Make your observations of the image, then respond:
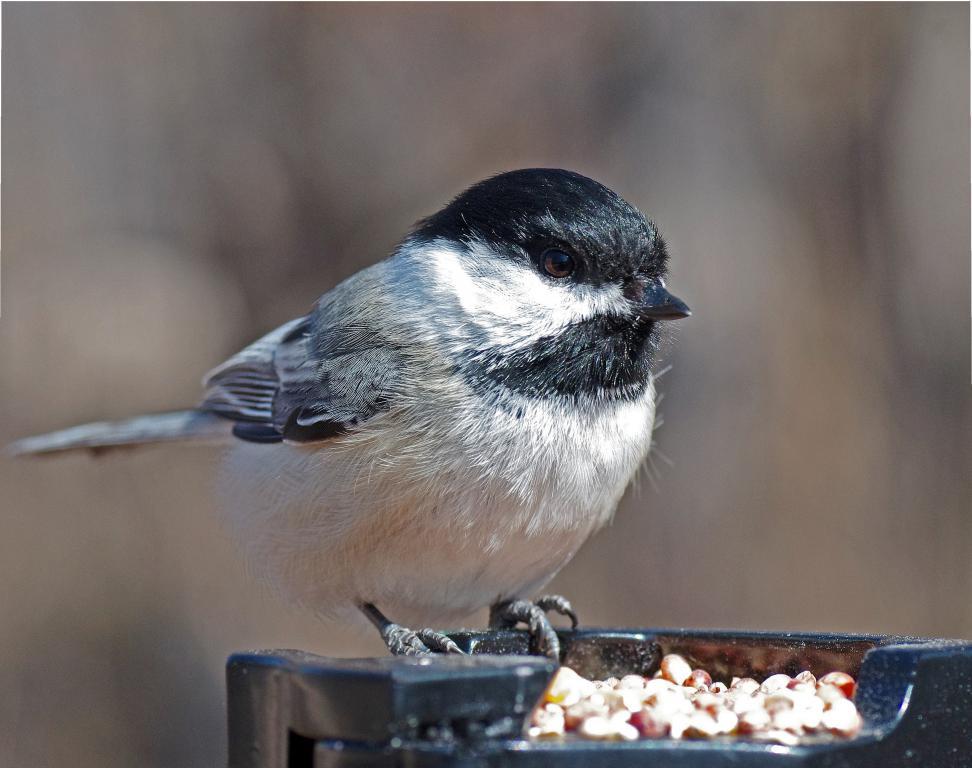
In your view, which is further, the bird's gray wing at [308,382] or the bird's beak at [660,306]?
the bird's gray wing at [308,382]

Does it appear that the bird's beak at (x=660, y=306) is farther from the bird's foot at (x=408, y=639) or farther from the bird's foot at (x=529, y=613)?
the bird's foot at (x=408, y=639)

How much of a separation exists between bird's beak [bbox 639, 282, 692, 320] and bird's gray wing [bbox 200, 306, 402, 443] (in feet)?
1.73

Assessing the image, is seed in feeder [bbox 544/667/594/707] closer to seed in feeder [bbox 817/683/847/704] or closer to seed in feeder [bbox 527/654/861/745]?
seed in feeder [bbox 527/654/861/745]

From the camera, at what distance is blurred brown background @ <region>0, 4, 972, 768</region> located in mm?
4547

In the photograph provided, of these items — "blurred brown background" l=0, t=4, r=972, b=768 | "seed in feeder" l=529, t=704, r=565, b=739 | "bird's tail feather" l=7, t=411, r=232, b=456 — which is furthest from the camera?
"blurred brown background" l=0, t=4, r=972, b=768

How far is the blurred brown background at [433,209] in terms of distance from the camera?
4547 millimetres

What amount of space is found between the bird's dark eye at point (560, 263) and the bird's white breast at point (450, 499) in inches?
10.6

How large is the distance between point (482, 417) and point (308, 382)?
2.09ft

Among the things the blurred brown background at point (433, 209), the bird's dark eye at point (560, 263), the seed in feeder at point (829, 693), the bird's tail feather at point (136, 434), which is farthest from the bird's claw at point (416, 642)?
the blurred brown background at point (433, 209)

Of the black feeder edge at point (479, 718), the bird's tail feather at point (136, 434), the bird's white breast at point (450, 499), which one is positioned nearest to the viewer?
the black feeder edge at point (479, 718)

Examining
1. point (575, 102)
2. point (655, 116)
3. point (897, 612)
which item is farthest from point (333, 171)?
point (897, 612)

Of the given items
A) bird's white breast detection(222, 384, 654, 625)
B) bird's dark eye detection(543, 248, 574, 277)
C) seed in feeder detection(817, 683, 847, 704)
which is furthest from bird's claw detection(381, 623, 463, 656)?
bird's dark eye detection(543, 248, 574, 277)

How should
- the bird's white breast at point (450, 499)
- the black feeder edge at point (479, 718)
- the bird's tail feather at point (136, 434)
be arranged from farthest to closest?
the bird's tail feather at point (136, 434) < the bird's white breast at point (450, 499) < the black feeder edge at point (479, 718)

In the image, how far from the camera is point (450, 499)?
7.20ft
